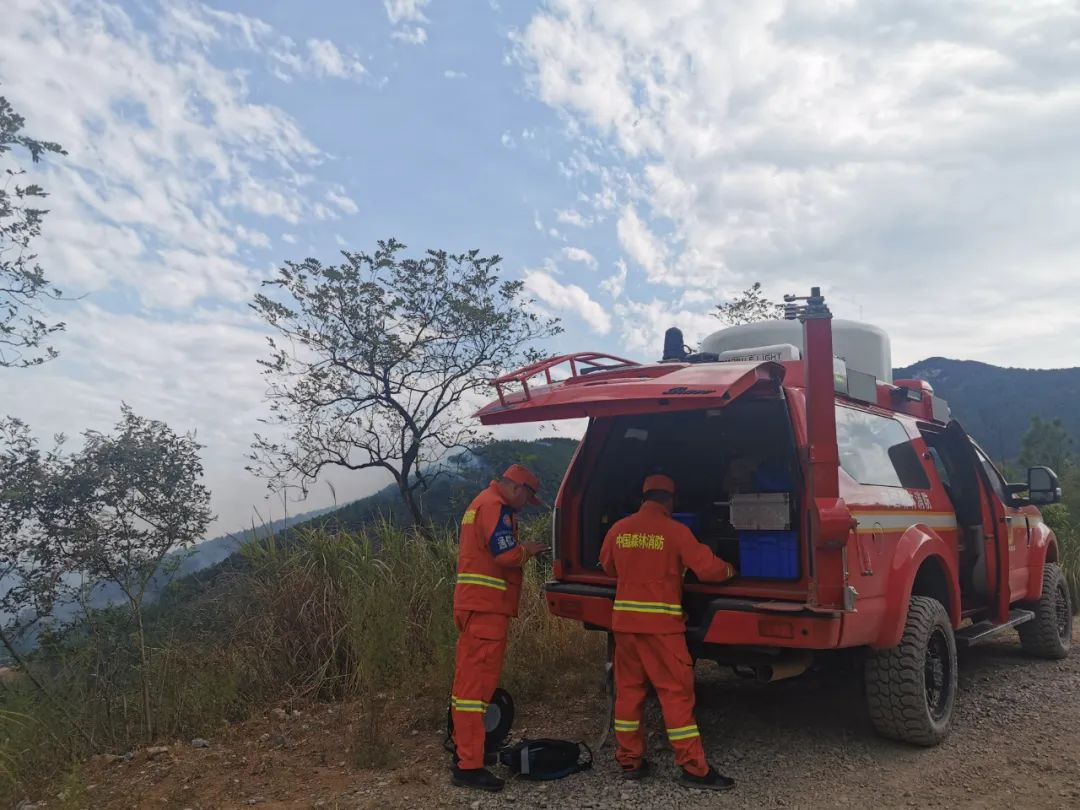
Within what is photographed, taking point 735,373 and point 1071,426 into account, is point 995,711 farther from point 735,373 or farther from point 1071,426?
point 1071,426

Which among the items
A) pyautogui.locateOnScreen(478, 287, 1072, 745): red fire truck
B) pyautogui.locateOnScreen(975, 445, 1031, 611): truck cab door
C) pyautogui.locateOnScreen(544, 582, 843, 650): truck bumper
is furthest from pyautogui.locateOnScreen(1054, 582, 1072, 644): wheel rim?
pyautogui.locateOnScreen(544, 582, 843, 650): truck bumper

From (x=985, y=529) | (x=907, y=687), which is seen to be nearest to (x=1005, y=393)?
(x=985, y=529)

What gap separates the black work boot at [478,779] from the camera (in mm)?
4047

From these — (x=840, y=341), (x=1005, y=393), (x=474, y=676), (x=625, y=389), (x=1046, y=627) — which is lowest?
(x=1046, y=627)

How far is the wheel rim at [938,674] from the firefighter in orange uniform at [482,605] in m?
2.29

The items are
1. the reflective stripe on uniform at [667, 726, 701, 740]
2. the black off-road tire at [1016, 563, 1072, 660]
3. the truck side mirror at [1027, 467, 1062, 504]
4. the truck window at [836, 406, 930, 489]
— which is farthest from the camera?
the black off-road tire at [1016, 563, 1072, 660]

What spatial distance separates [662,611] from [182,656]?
3.88 m

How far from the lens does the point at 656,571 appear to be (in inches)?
162

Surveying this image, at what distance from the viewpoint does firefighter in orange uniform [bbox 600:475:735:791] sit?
4.00 m

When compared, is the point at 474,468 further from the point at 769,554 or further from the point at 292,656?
the point at 769,554

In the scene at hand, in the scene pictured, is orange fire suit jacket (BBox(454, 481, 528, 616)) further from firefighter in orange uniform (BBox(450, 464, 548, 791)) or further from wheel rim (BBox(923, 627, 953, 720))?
wheel rim (BBox(923, 627, 953, 720))

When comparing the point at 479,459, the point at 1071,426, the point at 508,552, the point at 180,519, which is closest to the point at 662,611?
the point at 508,552

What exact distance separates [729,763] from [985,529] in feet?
8.89

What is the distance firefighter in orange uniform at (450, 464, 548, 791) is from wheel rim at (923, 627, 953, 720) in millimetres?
2292
